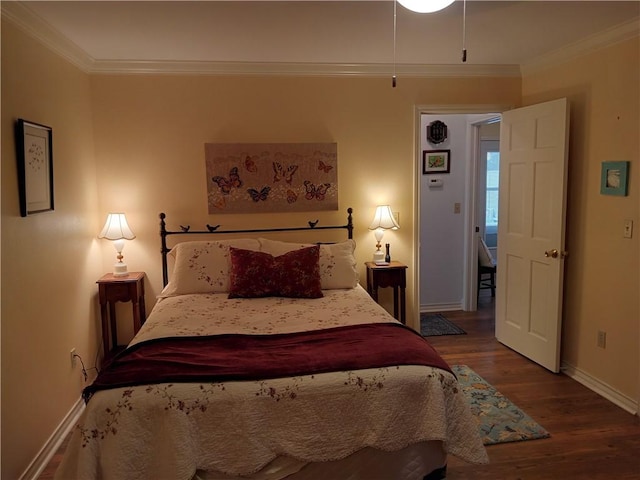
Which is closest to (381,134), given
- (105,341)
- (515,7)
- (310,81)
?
(310,81)

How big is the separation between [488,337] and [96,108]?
3908 mm

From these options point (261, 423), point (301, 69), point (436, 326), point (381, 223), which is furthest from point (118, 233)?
point (436, 326)

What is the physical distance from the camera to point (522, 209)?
3869 mm

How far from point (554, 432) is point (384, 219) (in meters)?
1.93

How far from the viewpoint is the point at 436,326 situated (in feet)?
15.8

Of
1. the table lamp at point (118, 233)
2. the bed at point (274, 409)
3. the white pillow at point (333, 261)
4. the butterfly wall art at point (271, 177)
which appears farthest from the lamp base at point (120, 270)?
the bed at point (274, 409)

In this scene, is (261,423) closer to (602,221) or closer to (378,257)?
(378,257)

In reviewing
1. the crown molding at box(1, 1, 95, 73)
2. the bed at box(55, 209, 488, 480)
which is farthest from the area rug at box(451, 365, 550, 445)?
the crown molding at box(1, 1, 95, 73)

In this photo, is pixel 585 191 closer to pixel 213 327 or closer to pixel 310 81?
pixel 310 81

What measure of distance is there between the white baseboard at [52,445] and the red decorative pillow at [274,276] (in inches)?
48.9

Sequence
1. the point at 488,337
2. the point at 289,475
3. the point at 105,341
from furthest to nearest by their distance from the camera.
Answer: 1. the point at 488,337
2. the point at 105,341
3. the point at 289,475

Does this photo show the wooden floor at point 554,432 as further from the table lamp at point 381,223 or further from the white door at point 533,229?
the table lamp at point 381,223

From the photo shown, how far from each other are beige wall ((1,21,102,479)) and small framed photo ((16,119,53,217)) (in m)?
0.04

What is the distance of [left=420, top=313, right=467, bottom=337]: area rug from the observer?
4.61 m
